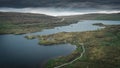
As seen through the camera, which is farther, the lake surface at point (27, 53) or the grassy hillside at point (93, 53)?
the lake surface at point (27, 53)

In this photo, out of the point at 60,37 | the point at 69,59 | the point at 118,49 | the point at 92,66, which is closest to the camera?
the point at 92,66

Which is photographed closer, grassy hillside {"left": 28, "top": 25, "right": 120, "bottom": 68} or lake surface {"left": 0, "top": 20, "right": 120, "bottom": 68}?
grassy hillside {"left": 28, "top": 25, "right": 120, "bottom": 68}

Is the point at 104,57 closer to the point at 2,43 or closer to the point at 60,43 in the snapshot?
the point at 60,43

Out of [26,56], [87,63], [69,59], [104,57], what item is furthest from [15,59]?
[104,57]

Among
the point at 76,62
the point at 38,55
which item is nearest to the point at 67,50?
the point at 38,55

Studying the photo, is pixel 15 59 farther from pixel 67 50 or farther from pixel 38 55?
pixel 67 50

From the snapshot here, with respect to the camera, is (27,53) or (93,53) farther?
(27,53)

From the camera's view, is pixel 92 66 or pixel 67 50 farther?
pixel 67 50

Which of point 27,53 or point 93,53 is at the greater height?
point 93,53

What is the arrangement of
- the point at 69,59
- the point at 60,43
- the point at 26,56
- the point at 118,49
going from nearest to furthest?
the point at 69,59, the point at 26,56, the point at 118,49, the point at 60,43
